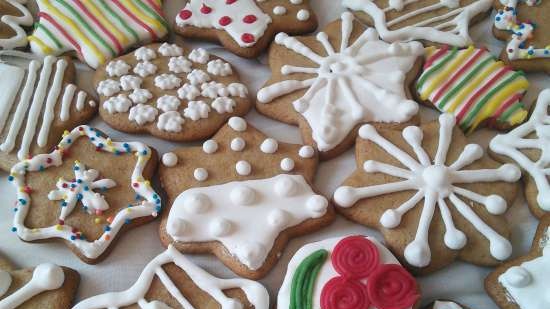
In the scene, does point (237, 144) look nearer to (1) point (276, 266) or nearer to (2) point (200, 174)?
(2) point (200, 174)

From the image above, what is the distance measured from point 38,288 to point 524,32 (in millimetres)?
1509

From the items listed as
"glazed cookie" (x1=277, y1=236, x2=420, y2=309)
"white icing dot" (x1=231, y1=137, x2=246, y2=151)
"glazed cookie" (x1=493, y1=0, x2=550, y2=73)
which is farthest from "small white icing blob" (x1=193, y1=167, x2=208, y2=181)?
"glazed cookie" (x1=493, y1=0, x2=550, y2=73)

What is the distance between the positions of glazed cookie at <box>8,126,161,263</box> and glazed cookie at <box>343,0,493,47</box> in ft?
2.62

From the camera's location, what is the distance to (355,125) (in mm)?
1445

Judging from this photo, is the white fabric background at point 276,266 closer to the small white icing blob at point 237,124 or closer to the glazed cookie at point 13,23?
the small white icing blob at point 237,124

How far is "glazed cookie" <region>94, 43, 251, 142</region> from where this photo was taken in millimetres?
1469

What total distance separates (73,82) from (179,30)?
36 cm

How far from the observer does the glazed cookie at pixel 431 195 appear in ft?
4.13

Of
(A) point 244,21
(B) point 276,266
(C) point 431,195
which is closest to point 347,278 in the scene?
(B) point 276,266

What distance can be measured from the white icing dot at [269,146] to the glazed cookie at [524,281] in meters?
0.62

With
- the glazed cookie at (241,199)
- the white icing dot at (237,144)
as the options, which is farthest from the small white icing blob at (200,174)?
the white icing dot at (237,144)

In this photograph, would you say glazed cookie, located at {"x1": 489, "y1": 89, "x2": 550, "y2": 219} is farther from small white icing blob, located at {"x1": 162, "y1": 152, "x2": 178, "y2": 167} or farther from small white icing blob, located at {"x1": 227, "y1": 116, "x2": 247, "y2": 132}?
small white icing blob, located at {"x1": 162, "y1": 152, "x2": 178, "y2": 167}

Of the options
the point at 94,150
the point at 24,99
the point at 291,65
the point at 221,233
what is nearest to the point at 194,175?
the point at 221,233

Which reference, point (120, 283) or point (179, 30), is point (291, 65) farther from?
point (120, 283)
